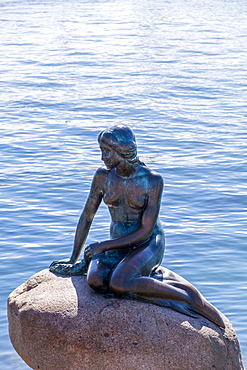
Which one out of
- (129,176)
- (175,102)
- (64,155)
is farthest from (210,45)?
(129,176)

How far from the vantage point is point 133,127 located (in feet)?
64.3

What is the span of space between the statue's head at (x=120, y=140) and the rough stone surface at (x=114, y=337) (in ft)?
4.44

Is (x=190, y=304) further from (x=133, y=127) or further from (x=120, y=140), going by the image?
(x=133, y=127)

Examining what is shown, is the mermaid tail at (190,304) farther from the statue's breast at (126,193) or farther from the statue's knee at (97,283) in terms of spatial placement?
the statue's breast at (126,193)

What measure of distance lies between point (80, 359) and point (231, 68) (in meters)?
21.3

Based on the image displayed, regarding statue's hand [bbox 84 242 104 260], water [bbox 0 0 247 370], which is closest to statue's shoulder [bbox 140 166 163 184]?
statue's hand [bbox 84 242 104 260]

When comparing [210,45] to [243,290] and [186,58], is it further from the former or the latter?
[243,290]

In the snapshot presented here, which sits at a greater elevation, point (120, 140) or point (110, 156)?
point (120, 140)

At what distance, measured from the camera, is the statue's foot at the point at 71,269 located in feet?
27.1

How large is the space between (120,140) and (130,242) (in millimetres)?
964

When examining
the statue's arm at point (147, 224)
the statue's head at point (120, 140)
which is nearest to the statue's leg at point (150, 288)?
the statue's arm at point (147, 224)

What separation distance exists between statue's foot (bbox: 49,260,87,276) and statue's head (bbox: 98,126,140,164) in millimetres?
1191

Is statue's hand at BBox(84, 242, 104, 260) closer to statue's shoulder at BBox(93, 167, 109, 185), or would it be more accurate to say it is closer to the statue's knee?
the statue's knee

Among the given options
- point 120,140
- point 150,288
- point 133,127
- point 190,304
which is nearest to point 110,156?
point 120,140
